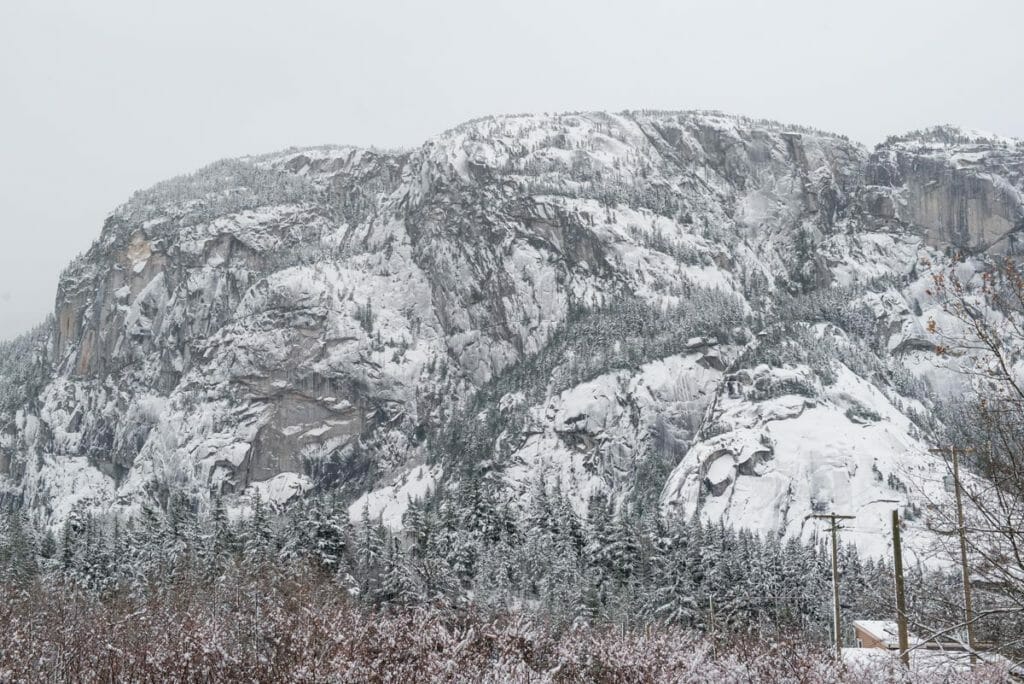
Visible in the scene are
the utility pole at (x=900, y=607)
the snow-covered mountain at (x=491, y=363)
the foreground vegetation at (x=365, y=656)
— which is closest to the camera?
the utility pole at (x=900, y=607)

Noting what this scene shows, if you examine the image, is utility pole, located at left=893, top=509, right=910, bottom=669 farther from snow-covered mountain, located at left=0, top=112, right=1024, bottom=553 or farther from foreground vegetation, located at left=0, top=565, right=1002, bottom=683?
snow-covered mountain, located at left=0, top=112, right=1024, bottom=553

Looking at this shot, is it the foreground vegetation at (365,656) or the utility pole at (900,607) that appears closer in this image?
the utility pole at (900,607)

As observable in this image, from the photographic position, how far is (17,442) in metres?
195

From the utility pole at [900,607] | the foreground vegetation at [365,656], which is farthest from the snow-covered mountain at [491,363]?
the utility pole at [900,607]

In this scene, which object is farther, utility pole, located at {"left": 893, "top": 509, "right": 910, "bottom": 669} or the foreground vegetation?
the foreground vegetation

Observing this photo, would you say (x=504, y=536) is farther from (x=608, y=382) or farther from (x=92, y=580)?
(x=608, y=382)

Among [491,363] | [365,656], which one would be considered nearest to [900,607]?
[365,656]

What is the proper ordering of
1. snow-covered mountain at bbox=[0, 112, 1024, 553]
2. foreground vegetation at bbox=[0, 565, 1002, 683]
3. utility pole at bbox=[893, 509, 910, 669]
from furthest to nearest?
snow-covered mountain at bbox=[0, 112, 1024, 553] → foreground vegetation at bbox=[0, 565, 1002, 683] → utility pole at bbox=[893, 509, 910, 669]

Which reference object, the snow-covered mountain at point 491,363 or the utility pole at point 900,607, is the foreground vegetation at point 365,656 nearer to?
the utility pole at point 900,607

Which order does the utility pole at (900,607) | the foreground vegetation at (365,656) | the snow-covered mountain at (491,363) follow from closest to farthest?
1. the utility pole at (900,607)
2. the foreground vegetation at (365,656)
3. the snow-covered mountain at (491,363)

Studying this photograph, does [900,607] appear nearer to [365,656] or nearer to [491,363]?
[365,656]


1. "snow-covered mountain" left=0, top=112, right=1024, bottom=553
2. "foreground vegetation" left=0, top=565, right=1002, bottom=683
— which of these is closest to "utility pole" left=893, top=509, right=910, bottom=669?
"foreground vegetation" left=0, top=565, right=1002, bottom=683

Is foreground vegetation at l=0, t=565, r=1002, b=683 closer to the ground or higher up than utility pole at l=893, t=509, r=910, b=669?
closer to the ground

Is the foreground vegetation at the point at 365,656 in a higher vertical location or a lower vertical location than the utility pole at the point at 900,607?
lower
